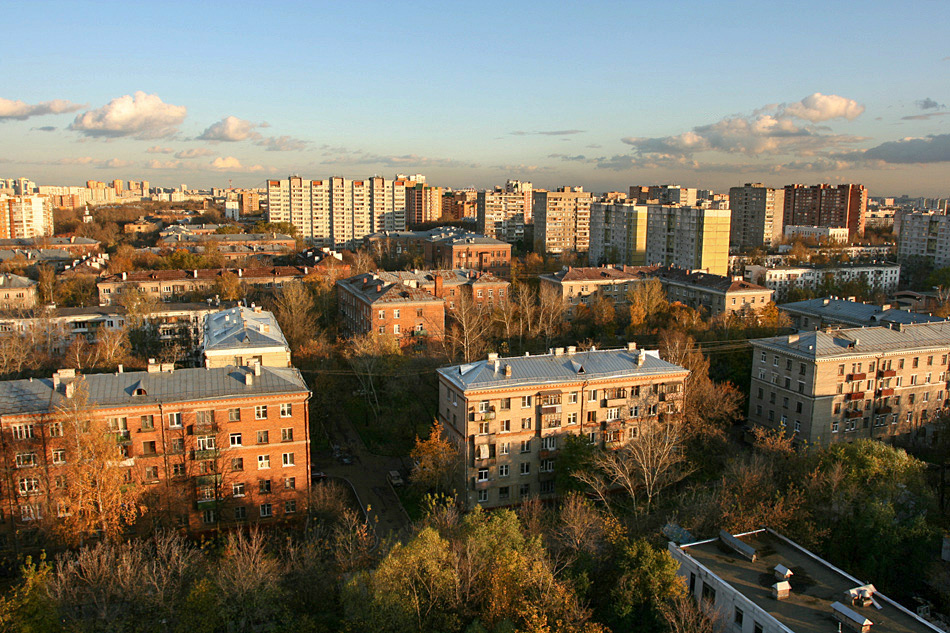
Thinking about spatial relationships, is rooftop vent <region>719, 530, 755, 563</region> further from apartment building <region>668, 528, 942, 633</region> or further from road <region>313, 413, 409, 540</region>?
road <region>313, 413, 409, 540</region>

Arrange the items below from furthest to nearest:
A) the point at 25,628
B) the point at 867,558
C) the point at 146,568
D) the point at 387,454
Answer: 1. the point at 387,454
2. the point at 867,558
3. the point at 146,568
4. the point at 25,628

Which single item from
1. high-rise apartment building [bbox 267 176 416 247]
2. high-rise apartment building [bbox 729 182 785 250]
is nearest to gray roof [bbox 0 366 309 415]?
high-rise apartment building [bbox 267 176 416 247]

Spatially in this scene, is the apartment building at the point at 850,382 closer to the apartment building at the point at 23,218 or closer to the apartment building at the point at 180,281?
the apartment building at the point at 180,281

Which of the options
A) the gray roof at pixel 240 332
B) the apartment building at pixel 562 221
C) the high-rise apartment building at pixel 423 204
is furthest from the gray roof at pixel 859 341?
the high-rise apartment building at pixel 423 204

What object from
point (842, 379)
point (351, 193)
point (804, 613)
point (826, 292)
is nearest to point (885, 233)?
point (826, 292)

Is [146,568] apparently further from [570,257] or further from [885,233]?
[885,233]
